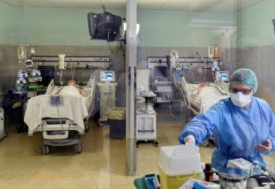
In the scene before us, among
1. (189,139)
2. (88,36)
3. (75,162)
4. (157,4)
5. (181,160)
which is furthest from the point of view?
(88,36)

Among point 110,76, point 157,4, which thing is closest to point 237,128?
point 110,76

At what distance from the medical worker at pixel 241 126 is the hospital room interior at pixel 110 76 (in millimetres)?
1868

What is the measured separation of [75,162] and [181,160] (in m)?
3.16

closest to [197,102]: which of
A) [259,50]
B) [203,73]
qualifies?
[203,73]

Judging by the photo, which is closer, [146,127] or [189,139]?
[189,139]

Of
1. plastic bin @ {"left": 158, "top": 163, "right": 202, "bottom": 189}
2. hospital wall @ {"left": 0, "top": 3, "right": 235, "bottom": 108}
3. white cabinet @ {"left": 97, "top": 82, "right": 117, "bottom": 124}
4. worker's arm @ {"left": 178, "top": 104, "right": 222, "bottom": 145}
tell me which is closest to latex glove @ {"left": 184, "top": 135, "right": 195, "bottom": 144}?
worker's arm @ {"left": 178, "top": 104, "right": 222, "bottom": 145}

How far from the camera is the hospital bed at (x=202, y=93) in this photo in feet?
15.1

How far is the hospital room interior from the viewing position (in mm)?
4086

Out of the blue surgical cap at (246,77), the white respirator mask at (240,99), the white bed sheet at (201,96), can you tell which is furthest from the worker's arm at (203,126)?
the white bed sheet at (201,96)

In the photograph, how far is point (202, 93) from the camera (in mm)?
4883

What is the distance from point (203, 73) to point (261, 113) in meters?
4.07

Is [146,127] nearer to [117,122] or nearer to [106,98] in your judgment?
[117,122]

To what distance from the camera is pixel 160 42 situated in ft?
20.5

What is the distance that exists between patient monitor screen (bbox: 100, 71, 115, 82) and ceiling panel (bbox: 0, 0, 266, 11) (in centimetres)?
142
